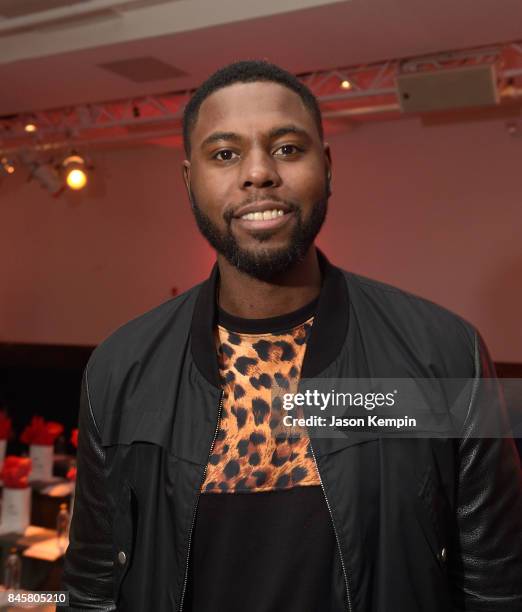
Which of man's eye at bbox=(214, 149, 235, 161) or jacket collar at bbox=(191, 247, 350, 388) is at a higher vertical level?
man's eye at bbox=(214, 149, 235, 161)

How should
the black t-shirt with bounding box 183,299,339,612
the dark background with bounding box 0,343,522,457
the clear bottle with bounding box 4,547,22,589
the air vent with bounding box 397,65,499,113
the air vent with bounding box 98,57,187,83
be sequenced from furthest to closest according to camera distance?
1. the dark background with bounding box 0,343,522,457
2. the air vent with bounding box 98,57,187,83
3. the air vent with bounding box 397,65,499,113
4. the clear bottle with bounding box 4,547,22,589
5. the black t-shirt with bounding box 183,299,339,612

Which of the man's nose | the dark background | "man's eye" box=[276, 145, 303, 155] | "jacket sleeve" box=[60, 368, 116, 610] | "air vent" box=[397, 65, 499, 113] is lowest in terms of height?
"jacket sleeve" box=[60, 368, 116, 610]

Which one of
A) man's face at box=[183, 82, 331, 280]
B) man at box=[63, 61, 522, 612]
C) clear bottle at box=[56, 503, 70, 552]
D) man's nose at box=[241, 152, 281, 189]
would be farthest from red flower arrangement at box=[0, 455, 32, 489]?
man's nose at box=[241, 152, 281, 189]

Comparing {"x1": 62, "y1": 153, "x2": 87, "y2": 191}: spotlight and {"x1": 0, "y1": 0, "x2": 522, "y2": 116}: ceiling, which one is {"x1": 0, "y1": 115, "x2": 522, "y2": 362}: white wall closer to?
{"x1": 62, "y1": 153, "x2": 87, "y2": 191}: spotlight

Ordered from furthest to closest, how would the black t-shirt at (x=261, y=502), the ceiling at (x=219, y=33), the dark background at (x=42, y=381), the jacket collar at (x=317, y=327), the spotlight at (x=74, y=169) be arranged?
1. the dark background at (x=42, y=381)
2. the spotlight at (x=74, y=169)
3. the ceiling at (x=219, y=33)
4. the jacket collar at (x=317, y=327)
5. the black t-shirt at (x=261, y=502)

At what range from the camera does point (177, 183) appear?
26.5ft

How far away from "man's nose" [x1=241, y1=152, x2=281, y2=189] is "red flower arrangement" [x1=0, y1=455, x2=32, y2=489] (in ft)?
7.99

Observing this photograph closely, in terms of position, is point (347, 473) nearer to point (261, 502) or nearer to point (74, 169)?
point (261, 502)

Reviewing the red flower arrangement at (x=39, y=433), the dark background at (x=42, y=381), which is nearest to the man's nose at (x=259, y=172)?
the red flower arrangement at (x=39, y=433)

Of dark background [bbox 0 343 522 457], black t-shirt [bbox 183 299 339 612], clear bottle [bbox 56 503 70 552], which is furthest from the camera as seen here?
dark background [bbox 0 343 522 457]

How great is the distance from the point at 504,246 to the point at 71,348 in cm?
444

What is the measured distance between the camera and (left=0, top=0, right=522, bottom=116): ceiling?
4000 mm

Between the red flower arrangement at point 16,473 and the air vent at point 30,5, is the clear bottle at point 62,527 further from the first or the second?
the air vent at point 30,5

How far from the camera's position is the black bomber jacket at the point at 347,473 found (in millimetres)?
1073
